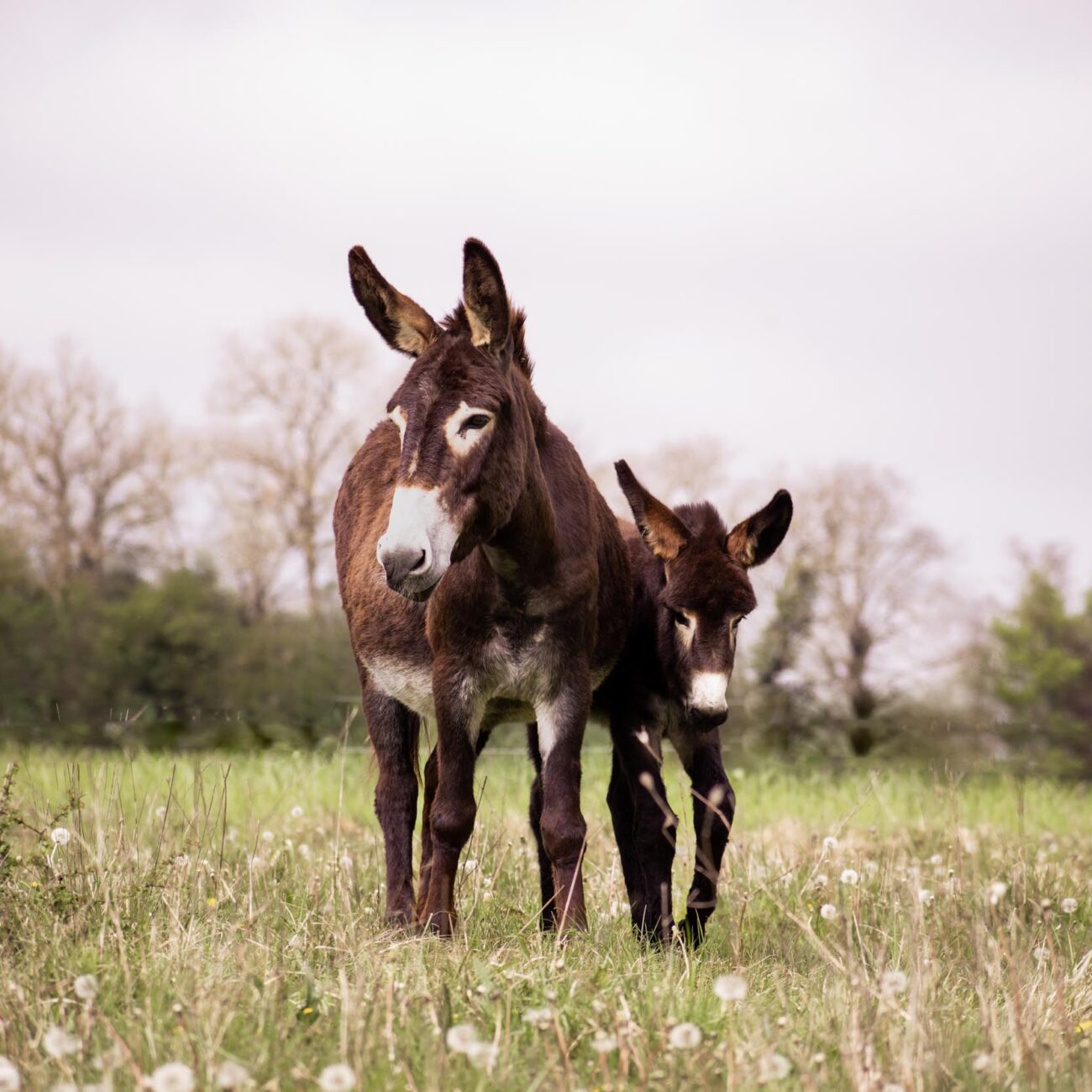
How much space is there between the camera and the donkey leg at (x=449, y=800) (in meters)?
4.69

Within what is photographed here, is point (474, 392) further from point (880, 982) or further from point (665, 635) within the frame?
point (880, 982)

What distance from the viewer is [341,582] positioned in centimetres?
632

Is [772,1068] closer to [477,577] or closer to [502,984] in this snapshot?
[502,984]

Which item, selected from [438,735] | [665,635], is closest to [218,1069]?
[438,735]

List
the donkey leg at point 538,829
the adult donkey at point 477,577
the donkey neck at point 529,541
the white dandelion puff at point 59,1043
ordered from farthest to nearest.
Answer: the donkey leg at point 538,829 → the donkey neck at point 529,541 → the adult donkey at point 477,577 → the white dandelion puff at point 59,1043

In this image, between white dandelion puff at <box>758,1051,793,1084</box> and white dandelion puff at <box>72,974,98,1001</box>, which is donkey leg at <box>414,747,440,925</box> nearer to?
white dandelion puff at <box>72,974,98,1001</box>

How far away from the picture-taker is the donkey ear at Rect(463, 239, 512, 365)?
4254 mm

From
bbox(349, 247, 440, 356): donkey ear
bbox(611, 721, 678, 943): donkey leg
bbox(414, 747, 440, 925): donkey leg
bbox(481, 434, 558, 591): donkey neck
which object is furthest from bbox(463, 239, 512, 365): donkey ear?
bbox(414, 747, 440, 925): donkey leg

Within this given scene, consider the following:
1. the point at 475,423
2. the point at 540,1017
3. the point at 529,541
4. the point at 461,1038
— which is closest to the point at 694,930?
the point at 529,541

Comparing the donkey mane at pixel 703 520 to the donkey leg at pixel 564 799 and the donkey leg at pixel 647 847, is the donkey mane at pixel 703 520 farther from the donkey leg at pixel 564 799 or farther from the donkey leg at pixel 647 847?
the donkey leg at pixel 564 799

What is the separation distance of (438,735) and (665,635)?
103cm

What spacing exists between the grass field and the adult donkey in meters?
0.40

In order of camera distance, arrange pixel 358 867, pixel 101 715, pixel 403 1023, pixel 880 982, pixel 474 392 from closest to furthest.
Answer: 1. pixel 403 1023
2. pixel 880 982
3. pixel 474 392
4. pixel 358 867
5. pixel 101 715

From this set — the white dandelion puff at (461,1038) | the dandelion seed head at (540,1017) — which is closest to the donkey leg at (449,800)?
the dandelion seed head at (540,1017)
